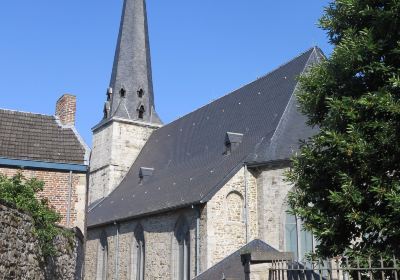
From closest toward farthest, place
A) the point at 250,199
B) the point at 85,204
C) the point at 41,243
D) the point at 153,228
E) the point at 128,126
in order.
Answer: the point at 41,243, the point at 85,204, the point at 250,199, the point at 153,228, the point at 128,126

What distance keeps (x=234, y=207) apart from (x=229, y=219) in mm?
437

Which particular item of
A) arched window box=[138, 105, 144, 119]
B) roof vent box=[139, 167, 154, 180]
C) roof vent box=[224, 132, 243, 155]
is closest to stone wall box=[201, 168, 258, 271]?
roof vent box=[224, 132, 243, 155]

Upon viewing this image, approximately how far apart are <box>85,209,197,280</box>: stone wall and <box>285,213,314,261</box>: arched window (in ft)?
9.79

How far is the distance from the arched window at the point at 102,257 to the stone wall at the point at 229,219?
8.08 metres

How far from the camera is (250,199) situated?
54.1 feet

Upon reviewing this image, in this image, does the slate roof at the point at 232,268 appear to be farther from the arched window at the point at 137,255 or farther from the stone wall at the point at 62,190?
the arched window at the point at 137,255

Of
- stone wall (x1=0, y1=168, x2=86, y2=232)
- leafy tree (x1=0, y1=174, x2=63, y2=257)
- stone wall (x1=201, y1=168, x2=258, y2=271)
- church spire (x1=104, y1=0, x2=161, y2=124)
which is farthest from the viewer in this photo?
church spire (x1=104, y1=0, x2=161, y2=124)

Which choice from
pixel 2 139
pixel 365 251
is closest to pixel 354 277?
pixel 365 251

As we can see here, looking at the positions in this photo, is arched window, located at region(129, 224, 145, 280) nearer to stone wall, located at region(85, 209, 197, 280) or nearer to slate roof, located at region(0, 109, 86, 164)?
stone wall, located at region(85, 209, 197, 280)

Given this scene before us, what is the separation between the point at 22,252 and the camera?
21.3 feet

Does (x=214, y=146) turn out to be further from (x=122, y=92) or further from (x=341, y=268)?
(x=341, y=268)

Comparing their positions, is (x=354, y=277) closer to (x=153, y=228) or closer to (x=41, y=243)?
(x=41, y=243)

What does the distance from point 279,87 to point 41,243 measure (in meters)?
13.1

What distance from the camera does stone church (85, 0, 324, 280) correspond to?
16.0 m
